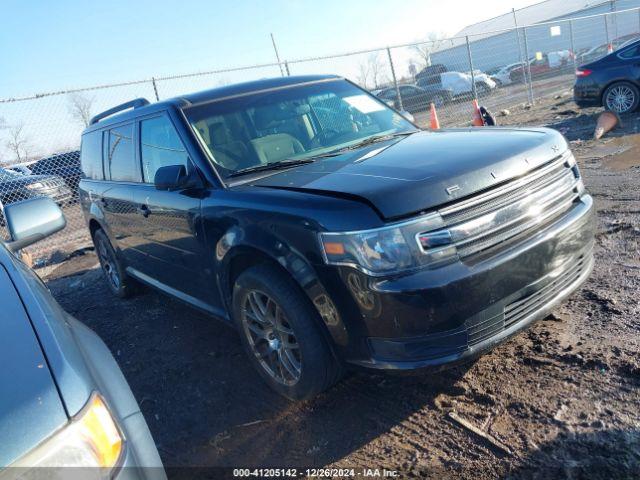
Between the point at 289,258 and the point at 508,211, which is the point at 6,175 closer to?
the point at 289,258

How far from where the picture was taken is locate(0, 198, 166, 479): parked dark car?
1269 millimetres

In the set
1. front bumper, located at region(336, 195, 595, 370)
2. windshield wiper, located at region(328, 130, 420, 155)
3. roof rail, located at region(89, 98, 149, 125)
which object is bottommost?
front bumper, located at region(336, 195, 595, 370)

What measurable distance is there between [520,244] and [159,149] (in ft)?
8.69

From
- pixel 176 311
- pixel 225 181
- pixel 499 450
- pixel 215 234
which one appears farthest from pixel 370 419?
pixel 176 311

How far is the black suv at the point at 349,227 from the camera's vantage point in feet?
7.36

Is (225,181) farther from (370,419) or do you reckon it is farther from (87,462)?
(87,462)

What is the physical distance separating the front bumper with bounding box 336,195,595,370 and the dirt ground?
21cm

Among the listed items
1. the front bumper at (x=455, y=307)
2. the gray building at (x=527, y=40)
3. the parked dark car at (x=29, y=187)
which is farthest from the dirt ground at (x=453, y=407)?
the gray building at (x=527, y=40)

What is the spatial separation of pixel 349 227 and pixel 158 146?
211 centimetres

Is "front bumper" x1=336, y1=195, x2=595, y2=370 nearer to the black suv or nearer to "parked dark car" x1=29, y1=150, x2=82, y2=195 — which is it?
the black suv

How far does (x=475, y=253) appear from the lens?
2.33 meters

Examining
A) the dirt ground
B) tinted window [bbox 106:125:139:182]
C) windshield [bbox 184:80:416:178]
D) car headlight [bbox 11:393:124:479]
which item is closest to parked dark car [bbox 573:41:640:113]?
the dirt ground

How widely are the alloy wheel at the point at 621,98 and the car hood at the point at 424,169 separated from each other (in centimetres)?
901

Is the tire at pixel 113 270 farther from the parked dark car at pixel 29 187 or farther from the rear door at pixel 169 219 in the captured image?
the parked dark car at pixel 29 187
